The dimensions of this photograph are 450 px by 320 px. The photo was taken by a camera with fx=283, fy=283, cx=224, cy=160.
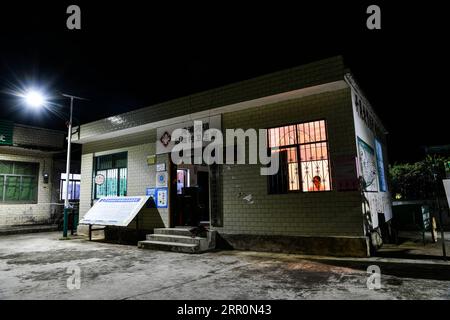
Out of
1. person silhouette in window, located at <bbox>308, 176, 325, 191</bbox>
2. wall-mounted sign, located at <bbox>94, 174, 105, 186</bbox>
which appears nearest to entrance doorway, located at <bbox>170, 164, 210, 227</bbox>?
wall-mounted sign, located at <bbox>94, 174, 105, 186</bbox>

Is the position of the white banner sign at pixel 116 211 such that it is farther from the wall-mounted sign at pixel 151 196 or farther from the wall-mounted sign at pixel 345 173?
the wall-mounted sign at pixel 345 173

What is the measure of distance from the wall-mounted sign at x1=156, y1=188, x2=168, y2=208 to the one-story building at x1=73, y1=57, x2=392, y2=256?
45mm

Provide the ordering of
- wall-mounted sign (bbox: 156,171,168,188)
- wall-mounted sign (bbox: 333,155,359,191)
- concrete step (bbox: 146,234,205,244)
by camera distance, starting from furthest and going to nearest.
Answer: wall-mounted sign (bbox: 156,171,168,188), concrete step (bbox: 146,234,205,244), wall-mounted sign (bbox: 333,155,359,191)

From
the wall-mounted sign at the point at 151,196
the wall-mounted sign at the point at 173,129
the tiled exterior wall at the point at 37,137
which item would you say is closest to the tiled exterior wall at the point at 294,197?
the wall-mounted sign at the point at 173,129

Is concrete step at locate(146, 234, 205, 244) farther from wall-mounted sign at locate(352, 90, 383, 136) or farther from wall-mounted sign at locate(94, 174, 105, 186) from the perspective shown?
wall-mounted sign at locate(352, 90, 383, 136)

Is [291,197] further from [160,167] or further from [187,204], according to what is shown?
[160,167]

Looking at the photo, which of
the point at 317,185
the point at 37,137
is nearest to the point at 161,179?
the point at 317,185

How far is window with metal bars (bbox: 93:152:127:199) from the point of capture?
10.9 meters

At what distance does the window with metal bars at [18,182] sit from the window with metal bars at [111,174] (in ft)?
18.4

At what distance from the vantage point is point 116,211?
9484mm

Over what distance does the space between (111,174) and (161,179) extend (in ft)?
9.86

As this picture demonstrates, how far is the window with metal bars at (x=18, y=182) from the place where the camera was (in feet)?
46.6
